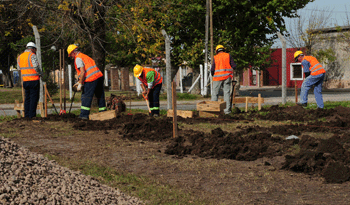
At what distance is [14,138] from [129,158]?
288cm

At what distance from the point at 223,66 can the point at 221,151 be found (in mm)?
5336

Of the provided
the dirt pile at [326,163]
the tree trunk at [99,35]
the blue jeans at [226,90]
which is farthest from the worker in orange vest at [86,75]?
the dirt pile at [326,163]

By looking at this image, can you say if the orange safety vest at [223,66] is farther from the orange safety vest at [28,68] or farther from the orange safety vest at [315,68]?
the orange safety vest at [28,68]

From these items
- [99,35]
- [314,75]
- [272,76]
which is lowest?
[314,75]

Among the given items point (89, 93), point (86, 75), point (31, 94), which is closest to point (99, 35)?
point (31, 94)

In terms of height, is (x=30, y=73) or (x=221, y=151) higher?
(x=30, y=73)

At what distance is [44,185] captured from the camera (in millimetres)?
4055

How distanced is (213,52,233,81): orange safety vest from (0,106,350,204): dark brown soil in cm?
161

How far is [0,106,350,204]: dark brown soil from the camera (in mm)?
4539

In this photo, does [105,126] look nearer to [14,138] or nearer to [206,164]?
[14,138]

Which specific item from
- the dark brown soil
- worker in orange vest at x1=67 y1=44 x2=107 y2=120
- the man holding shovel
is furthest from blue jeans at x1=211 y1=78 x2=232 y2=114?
worker in orange vest at x1=67 y1=44 x2=107 y2=120

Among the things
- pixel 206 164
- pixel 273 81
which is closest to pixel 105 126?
pixel 206 164

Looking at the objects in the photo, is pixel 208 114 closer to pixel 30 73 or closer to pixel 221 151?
pixel 221 151

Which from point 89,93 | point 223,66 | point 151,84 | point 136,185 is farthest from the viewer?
point 223,66
